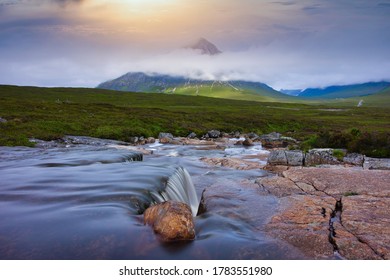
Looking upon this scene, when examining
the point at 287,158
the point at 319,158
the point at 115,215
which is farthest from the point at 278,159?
the point at 115,215

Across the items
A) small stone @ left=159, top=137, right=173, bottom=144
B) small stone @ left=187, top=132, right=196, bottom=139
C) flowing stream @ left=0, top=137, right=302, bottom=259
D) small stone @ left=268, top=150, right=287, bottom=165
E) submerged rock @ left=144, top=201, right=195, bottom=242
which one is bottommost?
small stone @ left=187, top=132, right=196, bottom=139

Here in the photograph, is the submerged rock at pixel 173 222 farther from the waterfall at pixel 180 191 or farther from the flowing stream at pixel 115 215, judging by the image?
the waterfall at pixel 180 191

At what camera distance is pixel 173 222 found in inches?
304

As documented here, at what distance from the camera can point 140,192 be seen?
11211mm

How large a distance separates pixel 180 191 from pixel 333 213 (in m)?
5.93

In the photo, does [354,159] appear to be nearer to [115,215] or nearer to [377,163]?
[377,163]

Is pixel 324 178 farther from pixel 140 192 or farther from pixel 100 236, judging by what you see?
pixel 100 236

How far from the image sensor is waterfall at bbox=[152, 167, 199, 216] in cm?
1177

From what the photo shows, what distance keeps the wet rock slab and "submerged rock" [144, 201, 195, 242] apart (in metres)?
2.14

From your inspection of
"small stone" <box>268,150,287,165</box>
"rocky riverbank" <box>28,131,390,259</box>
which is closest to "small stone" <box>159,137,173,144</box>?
"small stone" <box>268,150,287,165</box>

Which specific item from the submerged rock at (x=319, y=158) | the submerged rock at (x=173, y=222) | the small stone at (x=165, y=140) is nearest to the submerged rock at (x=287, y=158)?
the submerged rock at (x=319, y=158)

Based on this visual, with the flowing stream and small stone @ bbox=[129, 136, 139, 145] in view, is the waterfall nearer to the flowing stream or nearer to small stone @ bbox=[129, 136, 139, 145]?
the flowing stream

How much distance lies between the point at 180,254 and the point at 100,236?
77.1 inches

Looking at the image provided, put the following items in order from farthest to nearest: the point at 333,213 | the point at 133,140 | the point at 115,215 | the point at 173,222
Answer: the point at 133,140 < the point at 333,213 < the point at 115,215 < the point at 173,222
